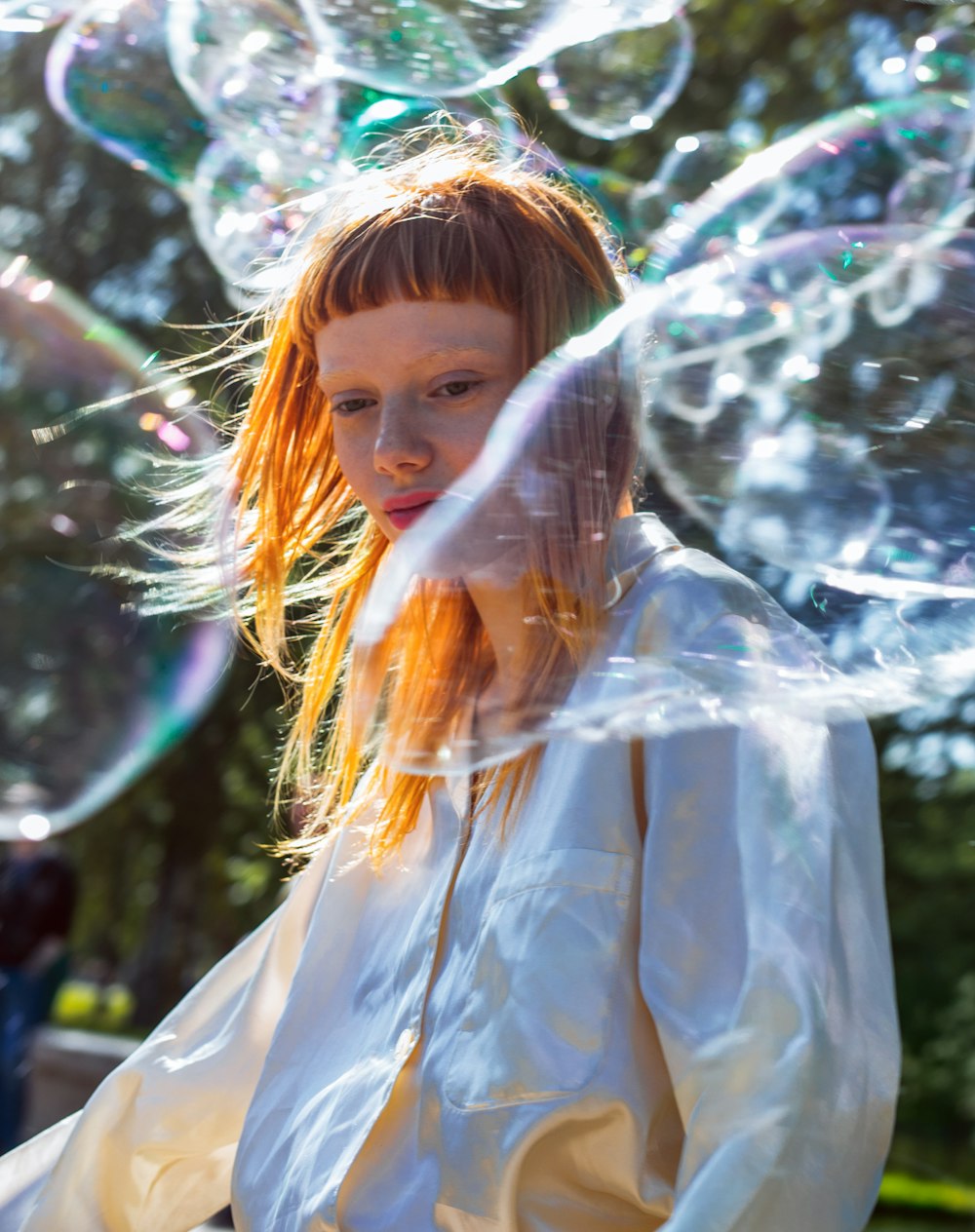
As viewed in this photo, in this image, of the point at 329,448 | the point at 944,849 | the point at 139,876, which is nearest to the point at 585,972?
the point at 329,448

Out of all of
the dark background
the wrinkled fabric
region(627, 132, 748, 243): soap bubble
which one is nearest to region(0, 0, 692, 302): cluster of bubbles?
region(627, 132, 748, 243): soap bubble

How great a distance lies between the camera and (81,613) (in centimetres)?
238

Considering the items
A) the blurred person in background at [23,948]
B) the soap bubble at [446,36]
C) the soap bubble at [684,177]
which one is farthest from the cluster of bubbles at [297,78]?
the blurred person in background at [23,948]

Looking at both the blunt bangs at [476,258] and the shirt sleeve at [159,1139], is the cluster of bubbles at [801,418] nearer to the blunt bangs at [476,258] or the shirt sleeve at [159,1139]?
the blunt bangs at [476,258]

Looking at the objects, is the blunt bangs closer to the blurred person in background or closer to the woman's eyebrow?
the woman's eyebrow

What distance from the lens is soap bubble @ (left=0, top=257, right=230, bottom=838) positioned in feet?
7.60

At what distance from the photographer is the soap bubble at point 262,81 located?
3025mm

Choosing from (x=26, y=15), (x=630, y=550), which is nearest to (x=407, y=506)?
(x=630, y=550)

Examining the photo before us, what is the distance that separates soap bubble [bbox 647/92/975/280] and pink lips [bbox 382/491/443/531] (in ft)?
1.98

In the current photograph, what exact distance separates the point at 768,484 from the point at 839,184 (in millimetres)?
640

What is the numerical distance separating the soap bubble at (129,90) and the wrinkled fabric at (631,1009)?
2.51 meters

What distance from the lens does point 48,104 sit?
8875 mm

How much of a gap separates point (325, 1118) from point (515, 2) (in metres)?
2.22

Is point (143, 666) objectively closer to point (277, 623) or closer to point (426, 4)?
point (277, 623)
